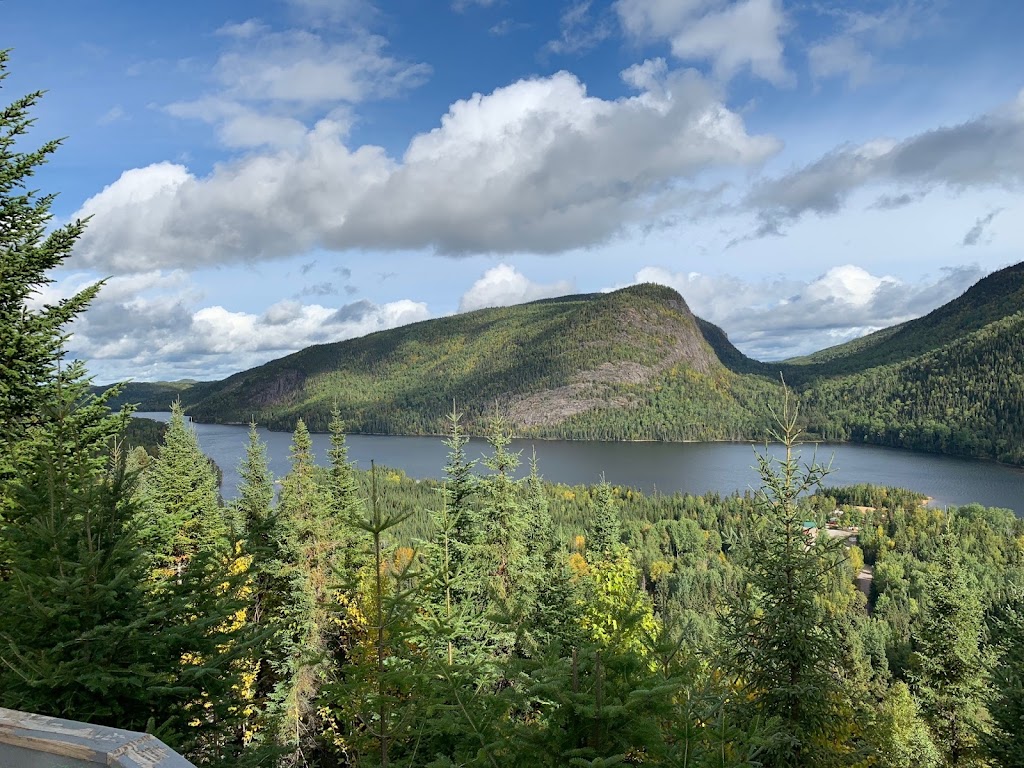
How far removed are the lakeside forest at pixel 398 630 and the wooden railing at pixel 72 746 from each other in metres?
1.92

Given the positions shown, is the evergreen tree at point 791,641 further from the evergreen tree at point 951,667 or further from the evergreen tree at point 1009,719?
the evergreen tree at point 951,667

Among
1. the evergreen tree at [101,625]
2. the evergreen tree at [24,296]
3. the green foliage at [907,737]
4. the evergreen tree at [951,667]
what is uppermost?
the evergreen tree at [24,296]

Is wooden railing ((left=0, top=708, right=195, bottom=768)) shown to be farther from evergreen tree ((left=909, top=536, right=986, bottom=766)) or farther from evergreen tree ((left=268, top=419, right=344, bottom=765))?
evergreen tree ((left=909, top=536, right=986, bottom=766))

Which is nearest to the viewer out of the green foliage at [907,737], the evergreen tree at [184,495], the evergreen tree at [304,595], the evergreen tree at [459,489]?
the green foliage at [907,737]

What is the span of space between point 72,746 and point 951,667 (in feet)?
89.0

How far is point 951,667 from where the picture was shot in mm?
20609

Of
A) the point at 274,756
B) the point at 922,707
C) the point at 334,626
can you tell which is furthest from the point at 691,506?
the point at 274,756

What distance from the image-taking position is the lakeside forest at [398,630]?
507 centimetres

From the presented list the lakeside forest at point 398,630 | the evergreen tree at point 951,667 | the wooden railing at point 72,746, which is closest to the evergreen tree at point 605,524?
the lakeside forest at point 398,630

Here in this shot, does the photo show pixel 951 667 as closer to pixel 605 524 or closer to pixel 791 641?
pixel 791 641

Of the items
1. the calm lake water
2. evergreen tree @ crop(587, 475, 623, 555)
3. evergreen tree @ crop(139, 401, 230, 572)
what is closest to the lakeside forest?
evergreen tree @ crop(139, 401, 230, 572)

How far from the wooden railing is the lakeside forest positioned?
6.29ft

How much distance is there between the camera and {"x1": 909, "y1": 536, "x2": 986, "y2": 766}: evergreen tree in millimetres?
20031

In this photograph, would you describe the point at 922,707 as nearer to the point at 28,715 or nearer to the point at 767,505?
the point at 767,505
